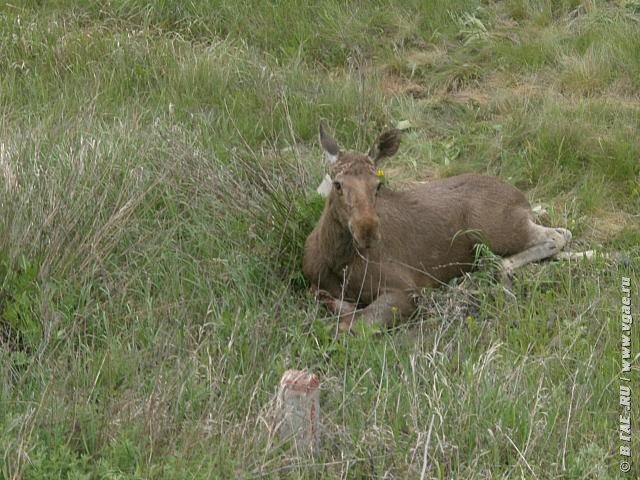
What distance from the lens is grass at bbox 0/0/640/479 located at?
215 inches

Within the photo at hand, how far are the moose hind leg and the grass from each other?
0.93ft

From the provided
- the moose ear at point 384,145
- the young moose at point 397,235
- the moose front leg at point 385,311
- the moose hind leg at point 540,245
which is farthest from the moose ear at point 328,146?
the moose hind leg at point 540,245

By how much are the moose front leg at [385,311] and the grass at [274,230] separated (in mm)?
169

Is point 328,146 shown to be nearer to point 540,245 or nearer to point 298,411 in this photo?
point 540,245

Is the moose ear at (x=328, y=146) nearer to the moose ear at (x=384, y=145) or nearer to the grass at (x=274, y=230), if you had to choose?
the moose ear at (x=384, y=145)

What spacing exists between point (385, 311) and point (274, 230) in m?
0.97

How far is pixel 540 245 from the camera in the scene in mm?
8703

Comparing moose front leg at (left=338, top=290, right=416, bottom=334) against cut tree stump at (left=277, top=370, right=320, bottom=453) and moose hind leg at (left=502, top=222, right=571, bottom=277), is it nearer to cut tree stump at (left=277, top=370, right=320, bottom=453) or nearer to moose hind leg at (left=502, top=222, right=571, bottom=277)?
moose hind leg at (left=502, top=222, right=571, bottom=277)

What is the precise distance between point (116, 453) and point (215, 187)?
3.29m

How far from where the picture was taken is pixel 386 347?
6605mm

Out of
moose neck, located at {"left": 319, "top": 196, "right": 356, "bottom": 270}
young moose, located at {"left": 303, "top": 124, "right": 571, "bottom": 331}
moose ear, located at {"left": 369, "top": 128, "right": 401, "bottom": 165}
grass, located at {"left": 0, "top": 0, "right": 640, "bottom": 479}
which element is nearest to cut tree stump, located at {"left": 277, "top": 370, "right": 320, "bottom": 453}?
grass, located at {"left": 0, "top": 0, "right": 640, "bottom": 479}

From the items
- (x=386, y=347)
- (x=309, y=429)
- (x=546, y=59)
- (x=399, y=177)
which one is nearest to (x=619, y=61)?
(x=546, y=59)

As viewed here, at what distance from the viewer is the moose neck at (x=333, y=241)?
7.82 m

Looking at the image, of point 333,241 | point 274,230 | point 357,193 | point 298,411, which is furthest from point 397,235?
point 298,411
